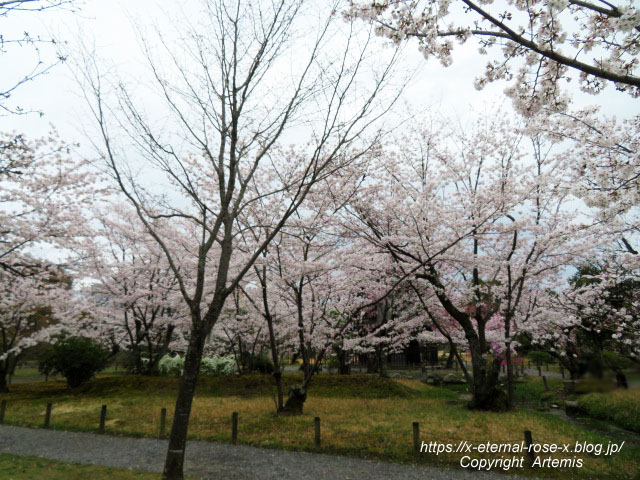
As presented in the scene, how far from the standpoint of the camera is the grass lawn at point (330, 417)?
26.5 ft

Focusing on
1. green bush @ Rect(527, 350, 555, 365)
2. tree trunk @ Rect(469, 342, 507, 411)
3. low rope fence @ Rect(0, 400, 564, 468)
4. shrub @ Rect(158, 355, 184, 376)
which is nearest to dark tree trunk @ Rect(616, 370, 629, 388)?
low rope fence @ Rect(0, 400, 564, 468)

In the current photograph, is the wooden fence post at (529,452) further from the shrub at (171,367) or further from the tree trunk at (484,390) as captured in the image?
the shrub at (171,367)

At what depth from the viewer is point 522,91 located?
470cm

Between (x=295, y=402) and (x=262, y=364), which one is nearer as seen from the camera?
(x=295, y=402)

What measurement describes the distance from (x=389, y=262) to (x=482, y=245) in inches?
157

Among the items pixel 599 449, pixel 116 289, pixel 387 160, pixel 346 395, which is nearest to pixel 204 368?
pixel 116 289

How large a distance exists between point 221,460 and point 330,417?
4414 mm

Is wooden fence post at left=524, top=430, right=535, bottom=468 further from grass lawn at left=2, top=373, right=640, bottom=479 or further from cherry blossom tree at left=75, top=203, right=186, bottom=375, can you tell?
cherry blossom tree at left=75, top=203, right=186, bottom=375

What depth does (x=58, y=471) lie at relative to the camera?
690 cm

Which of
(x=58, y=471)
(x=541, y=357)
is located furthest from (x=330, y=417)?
(x=541, y=357)

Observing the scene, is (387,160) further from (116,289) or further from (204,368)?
(204,368)

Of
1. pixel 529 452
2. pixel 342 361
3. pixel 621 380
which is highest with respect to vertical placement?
pixel 621 380

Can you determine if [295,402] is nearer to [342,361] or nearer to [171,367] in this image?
[342,361]

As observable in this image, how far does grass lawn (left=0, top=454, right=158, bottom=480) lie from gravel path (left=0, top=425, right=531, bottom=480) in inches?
13.4
